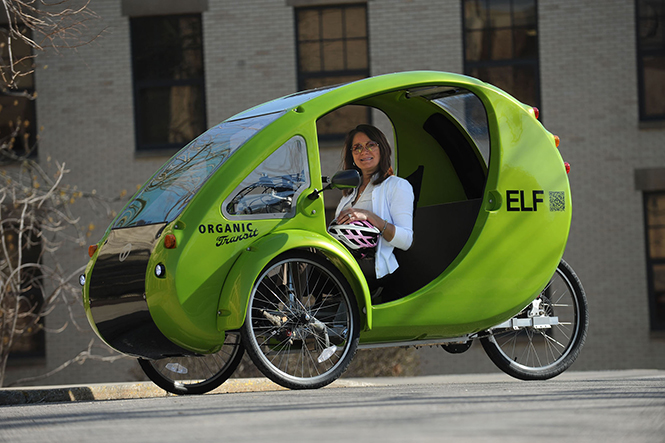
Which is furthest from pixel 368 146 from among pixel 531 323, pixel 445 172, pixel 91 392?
pixel 91 392

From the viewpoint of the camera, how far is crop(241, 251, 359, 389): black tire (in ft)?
18.7

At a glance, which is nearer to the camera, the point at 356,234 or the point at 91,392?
the point at 356,234

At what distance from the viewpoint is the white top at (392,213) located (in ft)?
20.4

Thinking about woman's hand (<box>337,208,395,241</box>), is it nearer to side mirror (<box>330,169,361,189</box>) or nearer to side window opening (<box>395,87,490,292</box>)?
side mirror (<box>330,169,361,189</box>)

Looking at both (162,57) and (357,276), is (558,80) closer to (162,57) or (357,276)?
(162,57)

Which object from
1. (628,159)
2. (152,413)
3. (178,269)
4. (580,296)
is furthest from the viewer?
(628,159)

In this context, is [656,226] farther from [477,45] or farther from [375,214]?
[375,214]

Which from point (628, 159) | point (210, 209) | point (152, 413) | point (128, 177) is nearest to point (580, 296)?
point (210, 209)

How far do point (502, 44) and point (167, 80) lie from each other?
16.3 feet

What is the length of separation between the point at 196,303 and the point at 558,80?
30.8 ft

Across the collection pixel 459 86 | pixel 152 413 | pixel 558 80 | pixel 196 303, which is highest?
pixel 558 80

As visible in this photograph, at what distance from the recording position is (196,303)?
5.48 m

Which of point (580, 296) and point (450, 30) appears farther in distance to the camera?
point (450, 30)

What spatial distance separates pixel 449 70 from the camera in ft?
44.8
